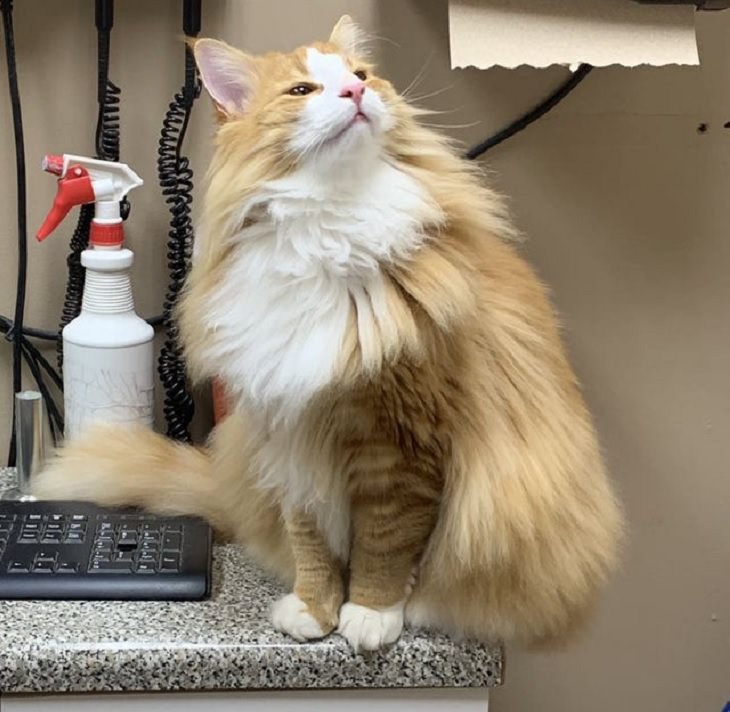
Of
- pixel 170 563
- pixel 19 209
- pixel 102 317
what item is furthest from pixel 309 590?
pixel 19 209

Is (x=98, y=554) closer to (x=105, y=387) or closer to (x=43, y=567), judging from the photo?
(x=43, y=567)

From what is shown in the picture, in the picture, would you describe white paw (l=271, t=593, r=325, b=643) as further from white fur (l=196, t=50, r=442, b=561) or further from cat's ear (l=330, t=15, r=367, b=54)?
cat's ear (l=330, t=15, r=367, b=54)

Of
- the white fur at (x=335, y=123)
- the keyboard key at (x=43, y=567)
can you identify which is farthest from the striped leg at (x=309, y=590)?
the white fur at (x=335, y=123)

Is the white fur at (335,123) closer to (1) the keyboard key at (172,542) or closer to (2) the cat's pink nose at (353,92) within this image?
(2) the cat's pink nose at (353,92)

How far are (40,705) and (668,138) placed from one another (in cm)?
91

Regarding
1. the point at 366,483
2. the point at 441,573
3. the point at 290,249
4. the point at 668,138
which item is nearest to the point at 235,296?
the point at 290,249

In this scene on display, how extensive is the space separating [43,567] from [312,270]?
0.41 meters

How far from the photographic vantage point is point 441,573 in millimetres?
893

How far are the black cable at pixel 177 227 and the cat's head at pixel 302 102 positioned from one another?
259 mm

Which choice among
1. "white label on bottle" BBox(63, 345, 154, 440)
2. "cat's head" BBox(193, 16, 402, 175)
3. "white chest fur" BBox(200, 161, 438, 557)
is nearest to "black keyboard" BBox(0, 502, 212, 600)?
"white label on bottle" BBox(63, 345, 154, 440)

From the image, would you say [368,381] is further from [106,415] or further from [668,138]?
[668,138]

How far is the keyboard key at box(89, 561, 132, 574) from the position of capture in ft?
3.15

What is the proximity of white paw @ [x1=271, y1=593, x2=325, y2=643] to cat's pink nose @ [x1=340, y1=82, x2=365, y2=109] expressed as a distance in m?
0.43

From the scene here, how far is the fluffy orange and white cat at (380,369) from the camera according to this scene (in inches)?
31.7
